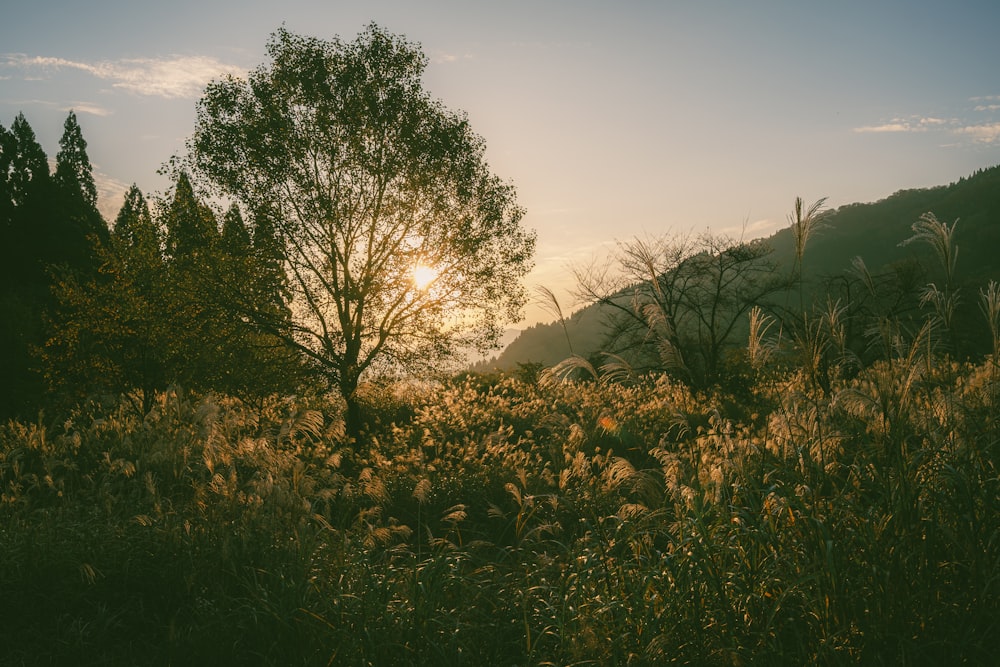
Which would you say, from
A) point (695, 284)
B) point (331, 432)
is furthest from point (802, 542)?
point (695, 284)

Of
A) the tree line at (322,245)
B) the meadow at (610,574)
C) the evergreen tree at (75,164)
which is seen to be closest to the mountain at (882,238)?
the evergreen tree at (75,164)

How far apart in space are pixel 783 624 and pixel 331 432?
5349 mm

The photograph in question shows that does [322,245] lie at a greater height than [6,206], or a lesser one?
lesser

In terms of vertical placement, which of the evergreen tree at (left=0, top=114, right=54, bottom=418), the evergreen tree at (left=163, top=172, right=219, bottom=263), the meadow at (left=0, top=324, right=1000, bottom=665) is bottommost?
the meadow at (left=0, top=324, right=1000, bottom=665)

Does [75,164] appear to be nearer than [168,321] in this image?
No

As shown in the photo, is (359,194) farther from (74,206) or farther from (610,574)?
(74,206)

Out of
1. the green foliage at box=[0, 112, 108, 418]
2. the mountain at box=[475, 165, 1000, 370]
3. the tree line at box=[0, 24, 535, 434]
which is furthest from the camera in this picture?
the mountain at box=[475, 165, 1000, 370]

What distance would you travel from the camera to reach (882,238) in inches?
3664

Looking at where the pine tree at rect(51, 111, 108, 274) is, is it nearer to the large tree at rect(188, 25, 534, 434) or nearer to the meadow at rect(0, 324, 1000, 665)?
the large tree at rect(188, 25, 534, 434)

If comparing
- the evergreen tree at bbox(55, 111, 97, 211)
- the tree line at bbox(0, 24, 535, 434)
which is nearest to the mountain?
the evergreen tree at bbox(55, 111, 97, 211)

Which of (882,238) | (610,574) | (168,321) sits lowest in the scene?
(610,574)

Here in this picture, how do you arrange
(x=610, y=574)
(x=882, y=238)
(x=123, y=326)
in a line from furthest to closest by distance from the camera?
(x=882, y=238), (x=123, y=326), (x=610, y=574)

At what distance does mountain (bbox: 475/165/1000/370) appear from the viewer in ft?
236

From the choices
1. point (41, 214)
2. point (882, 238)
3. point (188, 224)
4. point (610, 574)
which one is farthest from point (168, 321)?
point (882, 238)
